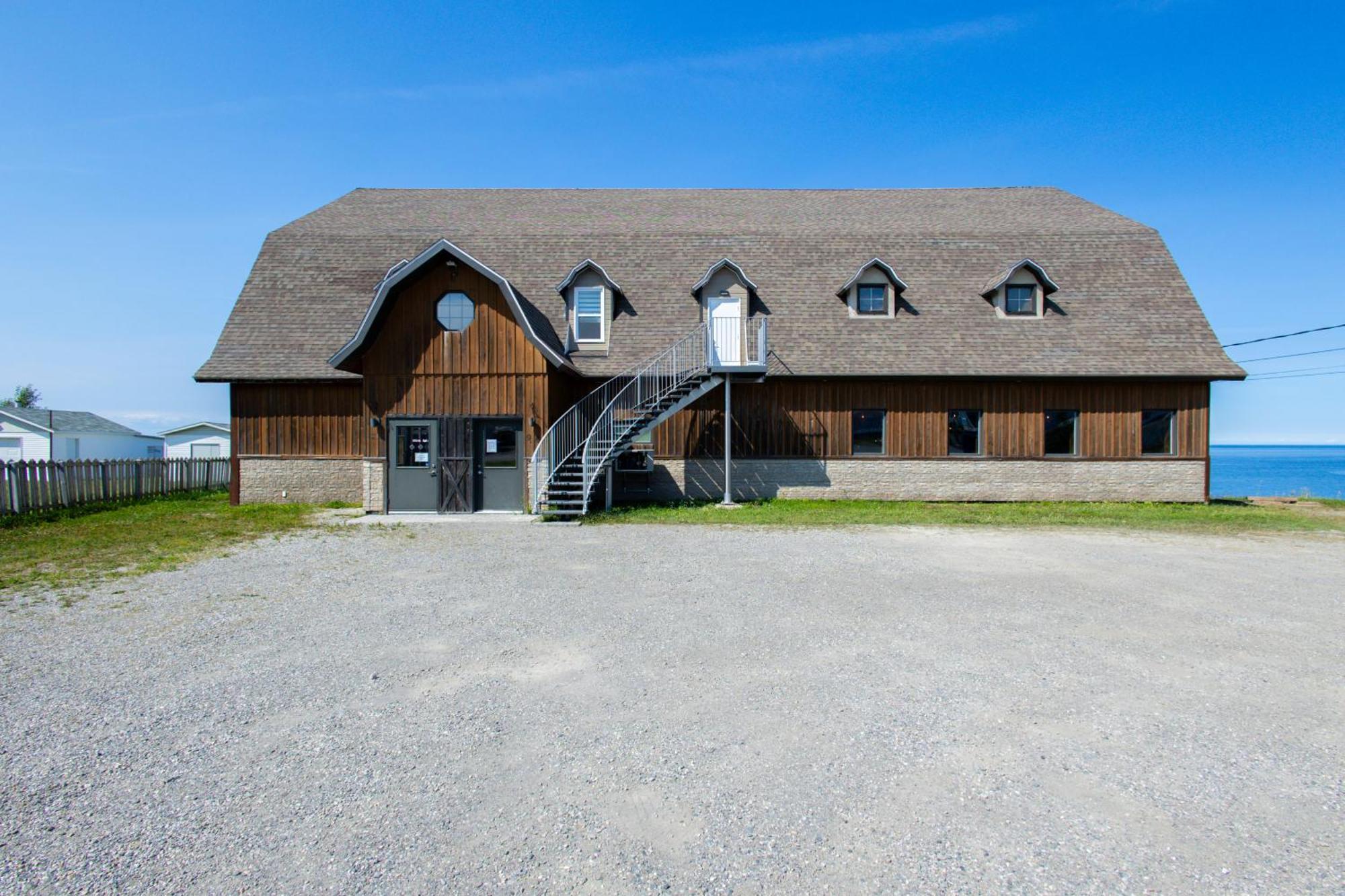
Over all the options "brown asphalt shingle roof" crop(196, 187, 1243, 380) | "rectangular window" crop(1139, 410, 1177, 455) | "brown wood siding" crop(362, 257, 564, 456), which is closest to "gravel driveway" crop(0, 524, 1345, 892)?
"brown wood siding" crop(362, 257, 564, 456)

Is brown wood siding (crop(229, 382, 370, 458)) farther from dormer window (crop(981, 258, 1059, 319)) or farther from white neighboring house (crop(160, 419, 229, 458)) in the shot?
white neighboring house (crop(160, 419, 229, 458))

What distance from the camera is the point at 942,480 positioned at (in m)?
19.7

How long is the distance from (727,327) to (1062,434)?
10.1m

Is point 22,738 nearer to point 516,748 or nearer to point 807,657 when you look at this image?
point 516,748

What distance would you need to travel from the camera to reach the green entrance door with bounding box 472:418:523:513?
17391 millimetres

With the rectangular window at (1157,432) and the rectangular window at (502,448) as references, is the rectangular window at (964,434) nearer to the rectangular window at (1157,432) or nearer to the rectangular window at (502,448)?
the rectangular window at (1157,432)

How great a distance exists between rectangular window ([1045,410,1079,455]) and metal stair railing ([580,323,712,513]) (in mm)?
10053

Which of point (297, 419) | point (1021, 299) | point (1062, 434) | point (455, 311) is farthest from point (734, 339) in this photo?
point (297, 419)

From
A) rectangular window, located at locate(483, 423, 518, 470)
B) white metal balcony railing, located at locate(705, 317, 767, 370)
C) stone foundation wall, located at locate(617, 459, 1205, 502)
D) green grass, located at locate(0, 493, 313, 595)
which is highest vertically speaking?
white metal balcony railing, located at locate(705, 317, 767, 370)

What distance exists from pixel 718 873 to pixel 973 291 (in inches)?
820

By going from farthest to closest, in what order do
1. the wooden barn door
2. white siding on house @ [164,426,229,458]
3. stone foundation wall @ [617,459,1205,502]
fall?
1. white siding on house @ [164,426,229,458]
2. stone foundation wall @ [617,459,1205,502]
3. the wooden barn door

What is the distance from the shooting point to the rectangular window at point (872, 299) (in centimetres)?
2056

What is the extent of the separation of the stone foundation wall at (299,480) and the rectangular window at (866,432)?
1417 cm

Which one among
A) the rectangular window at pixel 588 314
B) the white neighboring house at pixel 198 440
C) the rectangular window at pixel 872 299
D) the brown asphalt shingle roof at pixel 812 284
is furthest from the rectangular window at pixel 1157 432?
the white neighboring house at pixel 198 440
